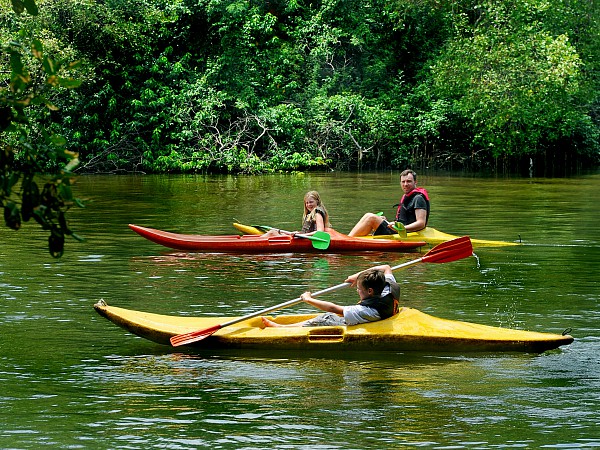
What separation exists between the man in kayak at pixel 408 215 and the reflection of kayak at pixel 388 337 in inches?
204

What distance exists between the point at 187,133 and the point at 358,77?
20.2ft

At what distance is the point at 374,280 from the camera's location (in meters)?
7.30

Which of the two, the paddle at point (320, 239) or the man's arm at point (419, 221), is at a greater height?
the man's arm at point (419, 221)

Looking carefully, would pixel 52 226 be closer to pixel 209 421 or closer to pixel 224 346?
pixel 209 421

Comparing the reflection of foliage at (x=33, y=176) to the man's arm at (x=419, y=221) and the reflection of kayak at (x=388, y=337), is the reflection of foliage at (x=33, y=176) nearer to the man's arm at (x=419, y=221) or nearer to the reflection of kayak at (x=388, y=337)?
the reflection of kayak at (x=388, y=337)

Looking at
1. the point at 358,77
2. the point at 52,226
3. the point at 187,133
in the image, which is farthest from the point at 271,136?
the point at 52,226

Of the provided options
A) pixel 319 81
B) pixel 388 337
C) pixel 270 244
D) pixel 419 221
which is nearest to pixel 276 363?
pixel 388 337

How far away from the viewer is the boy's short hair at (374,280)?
23.9 feet

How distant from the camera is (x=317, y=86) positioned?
30078 mm

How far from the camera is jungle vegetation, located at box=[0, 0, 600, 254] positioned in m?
27.5

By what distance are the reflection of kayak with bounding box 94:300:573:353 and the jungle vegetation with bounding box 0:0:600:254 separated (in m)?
18.7

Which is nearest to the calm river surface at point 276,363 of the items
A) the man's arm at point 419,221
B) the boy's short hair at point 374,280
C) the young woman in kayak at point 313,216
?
the young woman in kayak at point 313,216

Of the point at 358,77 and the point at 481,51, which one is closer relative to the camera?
the point at 481,51

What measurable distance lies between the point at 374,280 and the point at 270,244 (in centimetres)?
548
